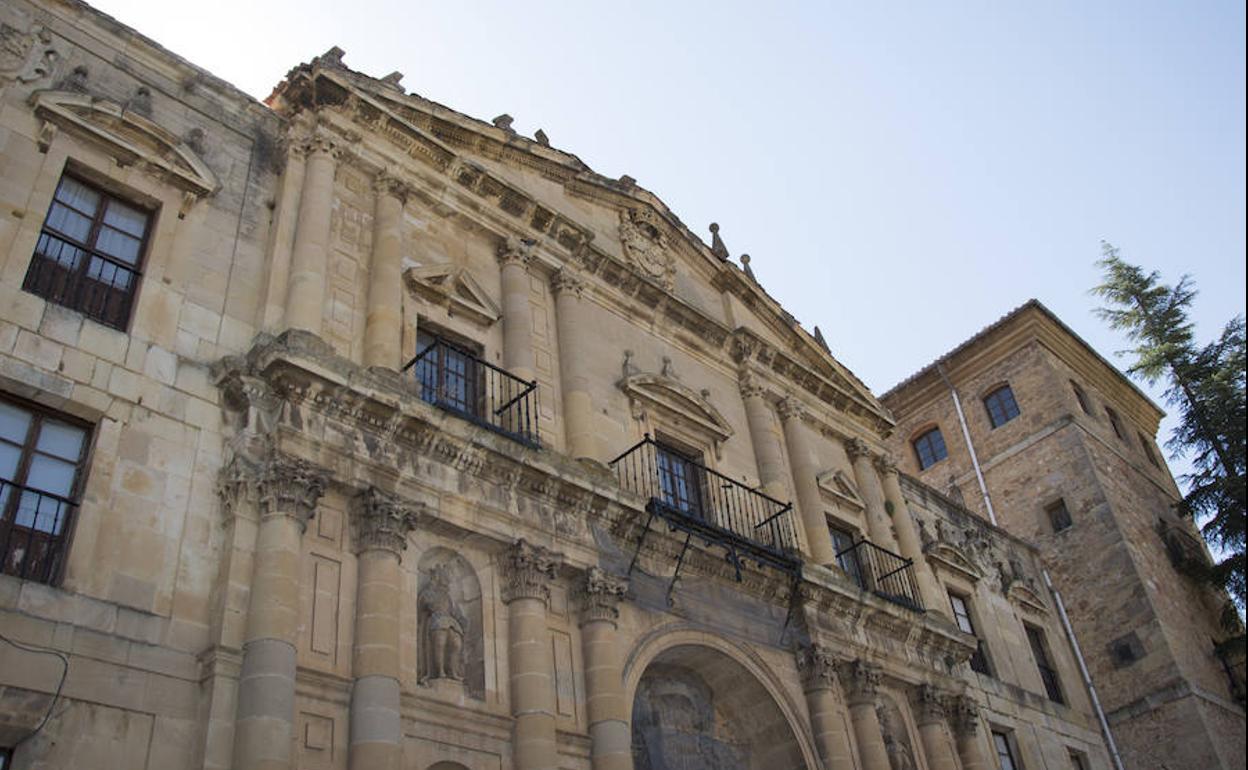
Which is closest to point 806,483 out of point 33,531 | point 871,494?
point 871,494

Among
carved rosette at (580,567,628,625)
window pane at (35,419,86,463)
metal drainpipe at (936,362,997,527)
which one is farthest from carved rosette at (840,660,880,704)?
metal drainpipe at (936,362,997,527)

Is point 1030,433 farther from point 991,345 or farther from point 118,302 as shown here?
point 118,302

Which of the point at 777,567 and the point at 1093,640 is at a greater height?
the point at 1093,640

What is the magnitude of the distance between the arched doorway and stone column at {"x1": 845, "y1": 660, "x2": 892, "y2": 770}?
133cm

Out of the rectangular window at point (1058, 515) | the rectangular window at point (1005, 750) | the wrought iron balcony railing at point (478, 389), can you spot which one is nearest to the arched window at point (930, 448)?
the rectangular window at point (1058, 515)

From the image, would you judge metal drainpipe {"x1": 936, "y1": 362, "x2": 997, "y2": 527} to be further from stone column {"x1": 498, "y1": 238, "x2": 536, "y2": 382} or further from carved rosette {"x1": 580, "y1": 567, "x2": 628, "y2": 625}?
carved rosette {"x1": 580, "y1": 567, "x2": 628, "y2": 625}

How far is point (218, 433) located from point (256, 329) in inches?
66.1

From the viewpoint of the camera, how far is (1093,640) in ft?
85.5

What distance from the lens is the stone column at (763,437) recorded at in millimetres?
18984

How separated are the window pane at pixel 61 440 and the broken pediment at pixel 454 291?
528cm

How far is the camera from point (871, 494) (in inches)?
846

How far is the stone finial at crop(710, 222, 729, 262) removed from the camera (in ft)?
73.9

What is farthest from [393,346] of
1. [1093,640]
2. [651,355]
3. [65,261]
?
[1093,640]

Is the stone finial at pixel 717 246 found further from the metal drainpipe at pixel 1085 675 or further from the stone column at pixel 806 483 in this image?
the metal drainpipe at pixel 1085 675
